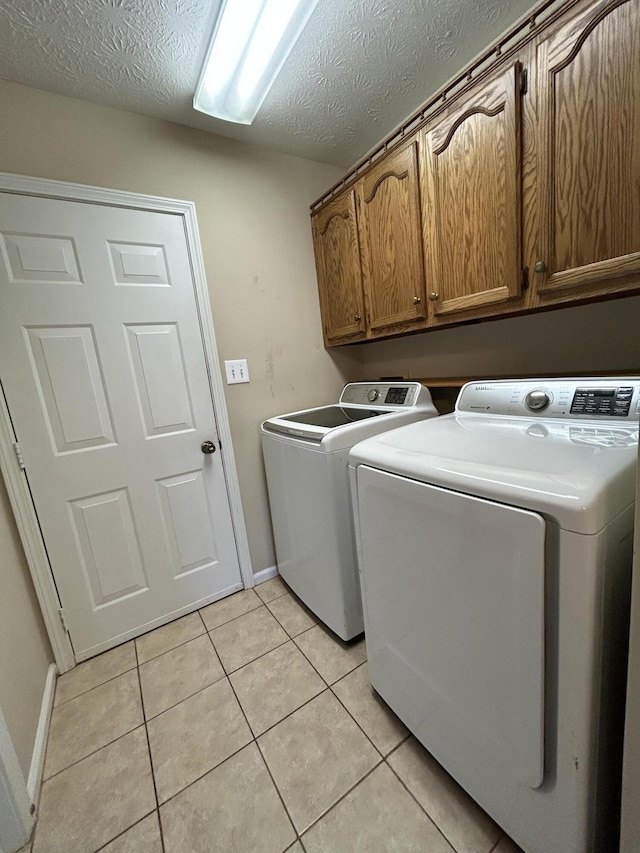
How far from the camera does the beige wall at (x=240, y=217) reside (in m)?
1.37

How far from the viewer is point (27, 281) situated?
1341mm

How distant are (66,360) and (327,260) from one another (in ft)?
4.61

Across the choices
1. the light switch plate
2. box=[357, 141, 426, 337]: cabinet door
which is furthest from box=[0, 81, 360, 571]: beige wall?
box=[357, 141, 426, 337]: cabinet door

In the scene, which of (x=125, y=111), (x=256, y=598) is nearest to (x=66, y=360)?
(x=125, y=111)

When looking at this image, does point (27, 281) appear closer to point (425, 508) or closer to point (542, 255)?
point (425, 508)

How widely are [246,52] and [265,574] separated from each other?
92.8 inches

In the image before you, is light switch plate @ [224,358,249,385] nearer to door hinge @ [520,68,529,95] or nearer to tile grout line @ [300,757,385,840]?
door hinge @ [520,68,529,95]

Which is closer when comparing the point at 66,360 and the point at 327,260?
the point at 66,360

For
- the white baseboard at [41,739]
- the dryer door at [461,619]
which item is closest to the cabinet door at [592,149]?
the dryer door at [461,619]

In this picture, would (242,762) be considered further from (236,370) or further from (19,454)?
(236,370)

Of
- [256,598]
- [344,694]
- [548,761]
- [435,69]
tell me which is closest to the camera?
[548,761]

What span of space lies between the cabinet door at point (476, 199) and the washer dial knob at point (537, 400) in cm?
34

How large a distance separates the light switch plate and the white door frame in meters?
0.06

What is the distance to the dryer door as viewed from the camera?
0.66 meters
